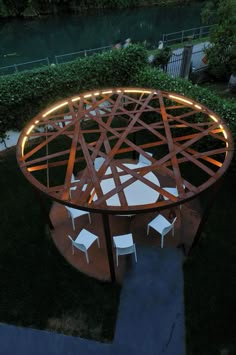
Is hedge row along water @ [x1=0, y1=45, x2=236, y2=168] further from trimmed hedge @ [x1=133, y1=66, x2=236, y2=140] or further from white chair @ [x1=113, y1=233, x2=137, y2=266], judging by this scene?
white chair @ [x1=113, y1=233, x2=137, y2=266]

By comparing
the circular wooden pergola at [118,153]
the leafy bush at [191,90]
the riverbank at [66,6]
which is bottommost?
the riverbank at [66,6]

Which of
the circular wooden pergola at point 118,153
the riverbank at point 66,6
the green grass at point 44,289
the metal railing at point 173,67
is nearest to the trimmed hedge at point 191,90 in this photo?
the circular wooden pergola at point 118,153

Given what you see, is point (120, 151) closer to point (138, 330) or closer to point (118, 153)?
point (118, 153)

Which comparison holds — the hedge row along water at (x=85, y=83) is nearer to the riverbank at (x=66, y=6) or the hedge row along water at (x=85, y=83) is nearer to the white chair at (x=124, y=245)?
the white chair at (x=124, y=245)

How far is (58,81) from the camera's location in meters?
9.39

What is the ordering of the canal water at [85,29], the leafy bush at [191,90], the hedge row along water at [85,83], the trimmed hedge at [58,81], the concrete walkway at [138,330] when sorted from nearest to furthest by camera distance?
1. the concrete walkway at [138,330]
2. the leafy bush at [191,90]
3. the hedge row along water at [85,83]
4. the trimmed hedge at [58,81]
5. the canal water at [85,29]

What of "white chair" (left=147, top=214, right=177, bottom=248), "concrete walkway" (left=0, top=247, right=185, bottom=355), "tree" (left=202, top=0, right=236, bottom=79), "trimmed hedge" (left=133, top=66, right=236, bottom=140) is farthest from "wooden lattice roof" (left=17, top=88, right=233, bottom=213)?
"tree" (left=202, top=0, right=236, bottom=79)

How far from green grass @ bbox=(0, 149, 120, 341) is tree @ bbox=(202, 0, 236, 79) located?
11.2 m

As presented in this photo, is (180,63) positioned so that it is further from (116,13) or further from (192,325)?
(116,13)

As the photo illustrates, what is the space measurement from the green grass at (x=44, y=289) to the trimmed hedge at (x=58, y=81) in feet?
12.3

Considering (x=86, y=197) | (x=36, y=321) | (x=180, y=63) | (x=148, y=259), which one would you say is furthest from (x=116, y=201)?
(x=180, y=63)

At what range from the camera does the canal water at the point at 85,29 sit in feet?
77.6

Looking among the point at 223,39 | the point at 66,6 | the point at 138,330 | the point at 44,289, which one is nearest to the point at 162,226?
the point at 138,330

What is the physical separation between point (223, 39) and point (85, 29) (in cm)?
1981
